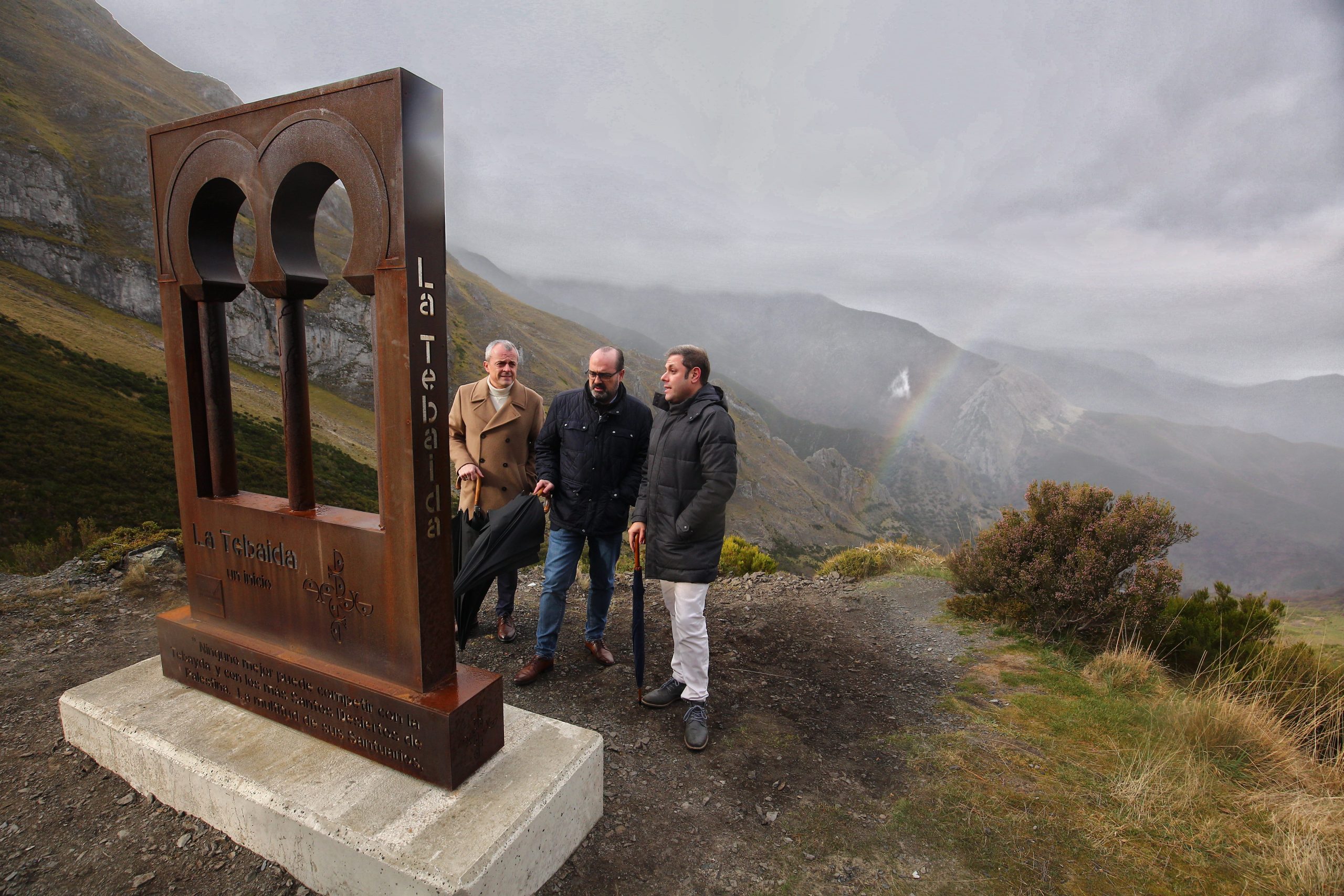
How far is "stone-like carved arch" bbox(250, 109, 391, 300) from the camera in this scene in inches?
95.9

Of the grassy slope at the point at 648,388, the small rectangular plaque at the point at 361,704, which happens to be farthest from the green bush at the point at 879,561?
the grassy slope at the point at 648,388

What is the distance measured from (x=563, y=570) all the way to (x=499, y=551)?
0.50 metres

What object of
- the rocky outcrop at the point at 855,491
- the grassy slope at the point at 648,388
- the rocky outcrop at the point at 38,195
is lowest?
the rocky outcrop at the point at 855,491

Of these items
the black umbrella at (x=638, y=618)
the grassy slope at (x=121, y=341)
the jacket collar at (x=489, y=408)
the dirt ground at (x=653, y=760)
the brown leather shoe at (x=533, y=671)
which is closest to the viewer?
the dirt ground at (x=653, y=760)

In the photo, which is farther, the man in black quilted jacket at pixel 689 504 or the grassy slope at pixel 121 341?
the grassy slope at pixel 121 341

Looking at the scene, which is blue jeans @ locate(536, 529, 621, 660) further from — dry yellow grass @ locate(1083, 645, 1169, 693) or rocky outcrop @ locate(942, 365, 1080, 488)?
rocky outcrop @ locate(942, 365, 1080, 488)

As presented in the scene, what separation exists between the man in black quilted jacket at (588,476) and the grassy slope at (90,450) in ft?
62.0

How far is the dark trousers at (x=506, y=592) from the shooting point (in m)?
5.05

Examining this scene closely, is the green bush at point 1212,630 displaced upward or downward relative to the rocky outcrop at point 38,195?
downward

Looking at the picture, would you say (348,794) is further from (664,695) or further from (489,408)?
(489,408)

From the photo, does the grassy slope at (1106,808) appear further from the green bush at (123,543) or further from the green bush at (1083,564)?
the green bush at (123,543)

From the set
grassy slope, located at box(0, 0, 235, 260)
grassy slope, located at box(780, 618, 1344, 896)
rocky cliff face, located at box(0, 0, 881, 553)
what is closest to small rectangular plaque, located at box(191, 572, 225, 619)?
grassy slope, located at box(780, 618, 1344, 896)

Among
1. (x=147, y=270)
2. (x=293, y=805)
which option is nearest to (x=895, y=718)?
(x=293, y=805)

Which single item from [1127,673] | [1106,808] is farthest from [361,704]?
[1127,673]
